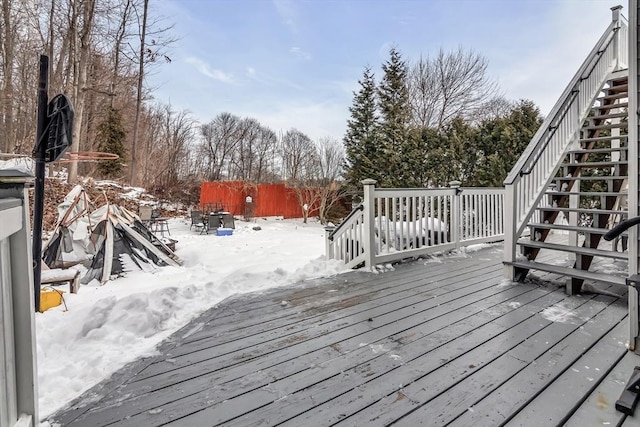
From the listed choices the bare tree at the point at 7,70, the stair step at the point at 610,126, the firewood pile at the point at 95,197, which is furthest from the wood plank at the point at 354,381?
the bare tree at the point at 7,70

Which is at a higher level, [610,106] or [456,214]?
[610,106]

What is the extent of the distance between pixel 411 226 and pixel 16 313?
4.18 meters

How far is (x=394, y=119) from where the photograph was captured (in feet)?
43.9

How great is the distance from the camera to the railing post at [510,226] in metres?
3.45

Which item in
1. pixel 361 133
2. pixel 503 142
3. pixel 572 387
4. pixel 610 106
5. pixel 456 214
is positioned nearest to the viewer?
pixel 572 387

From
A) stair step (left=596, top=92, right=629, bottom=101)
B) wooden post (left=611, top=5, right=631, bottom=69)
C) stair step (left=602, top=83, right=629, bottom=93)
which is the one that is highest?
wooden post (left=611, top=5, right=631, bottom=69)

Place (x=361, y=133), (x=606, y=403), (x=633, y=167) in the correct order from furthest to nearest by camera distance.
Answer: (x=361, y=133) → (x=633, y=167) → (x=606, y=403)

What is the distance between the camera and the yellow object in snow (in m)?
3.40

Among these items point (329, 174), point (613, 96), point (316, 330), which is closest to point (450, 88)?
point (329, 174)

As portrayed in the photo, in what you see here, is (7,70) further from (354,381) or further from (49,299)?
(354,381)

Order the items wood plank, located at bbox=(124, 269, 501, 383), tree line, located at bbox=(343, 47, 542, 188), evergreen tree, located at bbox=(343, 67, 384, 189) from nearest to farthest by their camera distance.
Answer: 1. wood plank, located at bbox=(124, 269, 501, 383)
2. tree line, located at bbox=(343, 47, 542, 188)
3. evergreen tree, located at bbox=(343, 67, 384, 189)

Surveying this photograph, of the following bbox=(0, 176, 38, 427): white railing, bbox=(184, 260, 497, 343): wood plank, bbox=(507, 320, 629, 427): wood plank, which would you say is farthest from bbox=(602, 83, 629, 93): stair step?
bbox=(0, 176, 38, 427): white railing

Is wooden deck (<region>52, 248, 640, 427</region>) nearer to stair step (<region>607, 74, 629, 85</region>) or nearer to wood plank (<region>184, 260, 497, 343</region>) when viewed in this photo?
wood plank (<region>184, 260, 497, 343</region>)

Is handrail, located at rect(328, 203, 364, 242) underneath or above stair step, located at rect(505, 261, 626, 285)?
above
